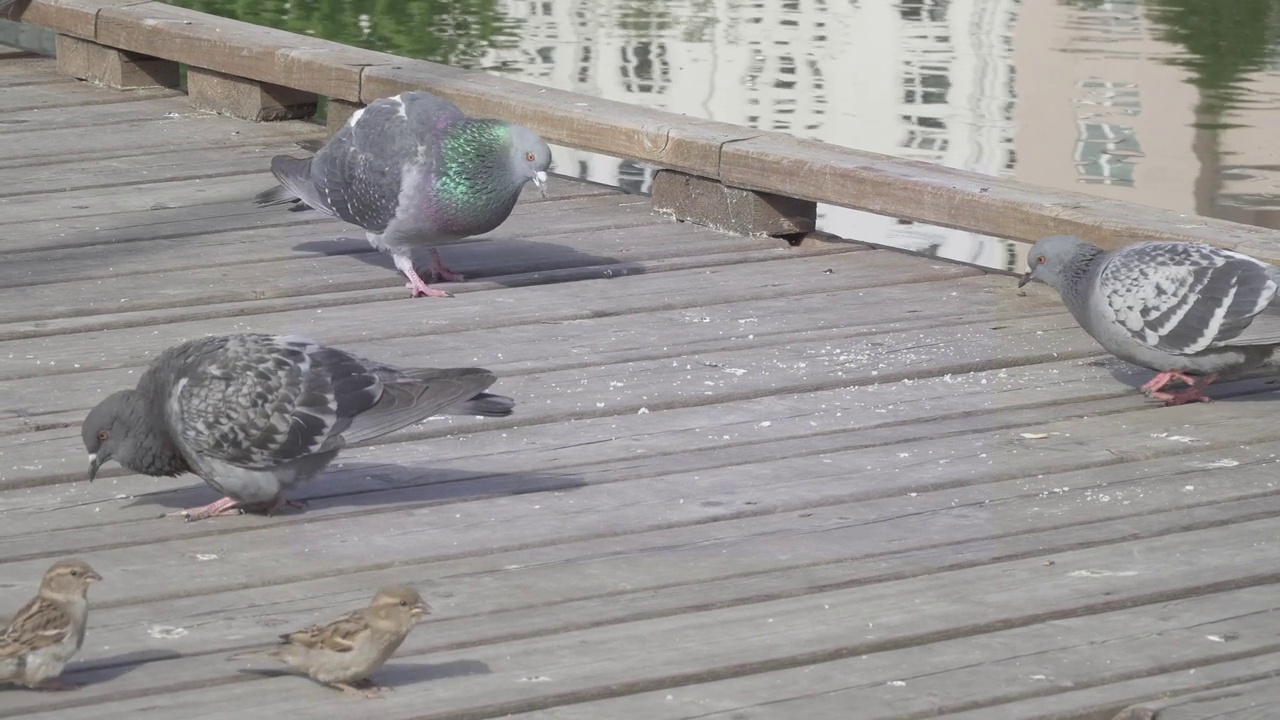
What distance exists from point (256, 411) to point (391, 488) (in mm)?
382

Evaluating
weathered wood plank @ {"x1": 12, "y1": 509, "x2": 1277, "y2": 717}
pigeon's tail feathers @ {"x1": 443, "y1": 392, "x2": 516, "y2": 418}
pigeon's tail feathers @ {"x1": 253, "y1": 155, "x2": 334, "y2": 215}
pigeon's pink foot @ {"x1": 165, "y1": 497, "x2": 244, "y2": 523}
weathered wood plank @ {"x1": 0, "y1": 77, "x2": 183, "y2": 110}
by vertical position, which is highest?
pigeon's tail feathers @ {"x1": 443, "y1": 392, "x2": 516, "y2": 418}

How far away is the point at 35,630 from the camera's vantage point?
2639 mm

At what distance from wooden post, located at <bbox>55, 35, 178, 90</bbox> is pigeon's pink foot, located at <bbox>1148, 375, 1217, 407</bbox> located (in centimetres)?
457

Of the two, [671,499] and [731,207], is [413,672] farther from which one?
[731,207]

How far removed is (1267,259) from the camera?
4.46 m

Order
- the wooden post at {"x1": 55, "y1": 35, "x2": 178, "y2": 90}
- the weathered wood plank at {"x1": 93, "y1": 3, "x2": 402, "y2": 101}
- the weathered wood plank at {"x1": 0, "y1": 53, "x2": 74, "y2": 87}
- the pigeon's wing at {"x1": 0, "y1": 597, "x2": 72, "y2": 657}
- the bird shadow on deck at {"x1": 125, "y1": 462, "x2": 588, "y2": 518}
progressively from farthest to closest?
the weathered wood plank at {"x1": 0, "y1": 53, "x2": 74, "y2": 87}
the wooden post at {"x1": 55, "y1": 35, "x2": 178, "y2": 90}
the weathered wood plank at {"x1": 93, "y1": 3, "x2": 402, "y2": 101}
the bird shadow on deck at {"x1": 125, "y1": 462, "x2": 588, "y2": 518}
the pigeon's wing at {"x1": 0, "y1": 597, "x2": 72, "y2": 657}

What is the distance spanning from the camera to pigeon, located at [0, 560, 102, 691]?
264 centimetres

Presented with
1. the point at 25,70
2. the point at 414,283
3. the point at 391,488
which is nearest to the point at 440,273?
the point at 414,283

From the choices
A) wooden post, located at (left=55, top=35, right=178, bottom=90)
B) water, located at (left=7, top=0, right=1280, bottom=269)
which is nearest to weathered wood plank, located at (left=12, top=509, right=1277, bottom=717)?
wooden post, located at (left=55, top=35, right=178, bottom=90)

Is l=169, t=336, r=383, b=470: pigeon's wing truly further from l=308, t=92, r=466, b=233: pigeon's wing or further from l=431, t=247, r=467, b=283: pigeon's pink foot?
l=431, t=247, r=467, b=283: pigeon's pink foot

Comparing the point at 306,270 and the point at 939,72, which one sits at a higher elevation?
the point at 306,270

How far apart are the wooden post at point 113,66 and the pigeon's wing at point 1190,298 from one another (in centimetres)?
441

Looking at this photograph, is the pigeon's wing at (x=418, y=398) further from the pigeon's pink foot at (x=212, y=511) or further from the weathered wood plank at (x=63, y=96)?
the weathered wood plank at (x=63, y=96)

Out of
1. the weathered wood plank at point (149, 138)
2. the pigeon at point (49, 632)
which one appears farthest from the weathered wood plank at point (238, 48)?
the pigeon at point (49, 632)
